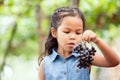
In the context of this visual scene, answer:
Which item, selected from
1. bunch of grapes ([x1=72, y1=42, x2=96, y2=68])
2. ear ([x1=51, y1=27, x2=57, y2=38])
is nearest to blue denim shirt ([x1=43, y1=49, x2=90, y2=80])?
ear ([x1=51, y1=27, x2=57, y2=38])

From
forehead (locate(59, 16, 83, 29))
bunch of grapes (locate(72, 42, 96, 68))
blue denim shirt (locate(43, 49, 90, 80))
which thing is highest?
forehead (locate(59, 16, 83, 29))

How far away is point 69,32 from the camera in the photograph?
3.14 metres

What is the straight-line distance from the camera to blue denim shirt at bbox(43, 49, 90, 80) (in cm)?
324

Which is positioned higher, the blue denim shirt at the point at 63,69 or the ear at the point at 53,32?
the ear at the point at 53,32

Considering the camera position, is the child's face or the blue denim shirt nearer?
the child's face

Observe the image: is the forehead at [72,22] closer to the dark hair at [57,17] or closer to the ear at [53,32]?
the dark hair at [57,17]

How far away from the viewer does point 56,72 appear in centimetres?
329

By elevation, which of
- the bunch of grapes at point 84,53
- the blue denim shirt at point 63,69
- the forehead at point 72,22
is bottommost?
the blue denim shirt at point 63,69

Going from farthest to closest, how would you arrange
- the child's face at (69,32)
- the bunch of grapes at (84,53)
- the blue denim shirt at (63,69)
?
the blue denim shirt at (63,69) → the child's face at (69,32) → the bunch of grapes at (84,53)

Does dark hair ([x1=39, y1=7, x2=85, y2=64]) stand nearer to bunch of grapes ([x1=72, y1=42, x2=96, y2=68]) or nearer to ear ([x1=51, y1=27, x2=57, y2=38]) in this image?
ear ([x1=51, y1=27, x2=57, y2=38])

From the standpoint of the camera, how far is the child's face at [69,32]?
3102 mm

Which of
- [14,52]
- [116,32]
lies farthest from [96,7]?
[14,52]

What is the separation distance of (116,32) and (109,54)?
10.6 feet

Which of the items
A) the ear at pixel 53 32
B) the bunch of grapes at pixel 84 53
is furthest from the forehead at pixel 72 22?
the bunch of grapes at pixel 84 53
